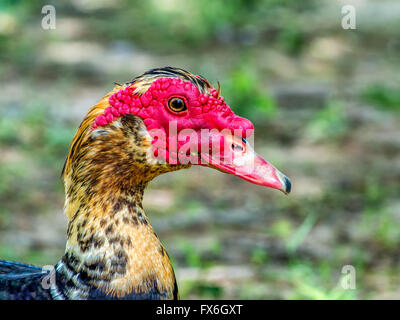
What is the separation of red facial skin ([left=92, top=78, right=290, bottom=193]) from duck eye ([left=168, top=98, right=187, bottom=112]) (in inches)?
0.4

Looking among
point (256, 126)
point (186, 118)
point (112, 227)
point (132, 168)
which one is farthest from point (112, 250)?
point (256, 126)

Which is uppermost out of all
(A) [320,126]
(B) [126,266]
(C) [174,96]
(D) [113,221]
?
(A) [320,126]

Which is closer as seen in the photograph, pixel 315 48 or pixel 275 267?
pixel 275 267

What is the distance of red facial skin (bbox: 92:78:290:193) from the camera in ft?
7.50

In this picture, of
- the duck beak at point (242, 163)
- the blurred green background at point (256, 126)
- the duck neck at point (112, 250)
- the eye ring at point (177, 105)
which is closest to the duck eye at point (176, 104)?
the eye ring at point (177, 105)

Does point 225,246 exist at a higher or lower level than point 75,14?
lower

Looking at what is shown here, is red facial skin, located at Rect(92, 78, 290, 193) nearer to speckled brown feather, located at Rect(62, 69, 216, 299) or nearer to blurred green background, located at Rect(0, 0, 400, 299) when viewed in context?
speckled brown feather, located at Rect(62, 69, 216, 299)

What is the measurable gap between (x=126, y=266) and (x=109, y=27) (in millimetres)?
6345

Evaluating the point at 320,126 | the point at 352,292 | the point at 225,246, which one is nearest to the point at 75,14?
the point at 320,126

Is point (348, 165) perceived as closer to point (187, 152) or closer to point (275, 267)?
point (275, 267)

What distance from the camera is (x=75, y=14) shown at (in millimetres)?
8625

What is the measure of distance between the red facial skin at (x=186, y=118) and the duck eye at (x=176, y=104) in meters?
0.01

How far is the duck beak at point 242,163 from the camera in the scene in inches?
90.5

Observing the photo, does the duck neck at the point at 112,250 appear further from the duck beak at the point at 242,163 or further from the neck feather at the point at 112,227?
the duck beak at the point at 242,163
